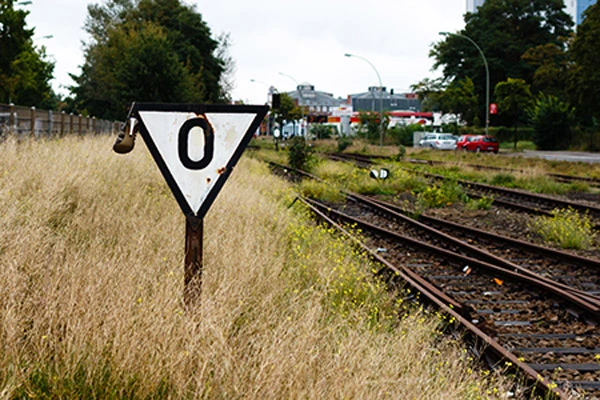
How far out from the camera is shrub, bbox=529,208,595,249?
456 inches

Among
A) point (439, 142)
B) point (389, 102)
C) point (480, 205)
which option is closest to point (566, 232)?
point (480, 205)

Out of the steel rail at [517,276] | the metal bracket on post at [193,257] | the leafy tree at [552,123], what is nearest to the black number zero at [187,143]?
the metal bracket on post at [193,257]

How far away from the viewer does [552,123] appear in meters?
55.1

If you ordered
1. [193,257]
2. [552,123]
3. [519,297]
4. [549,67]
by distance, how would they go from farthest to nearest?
1. [549,67]
2. [552,123]
3. [519,297]
4. [193,257]

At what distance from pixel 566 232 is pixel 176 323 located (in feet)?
29.9

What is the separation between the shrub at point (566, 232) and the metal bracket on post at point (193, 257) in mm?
8684

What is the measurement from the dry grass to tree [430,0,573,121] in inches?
2895

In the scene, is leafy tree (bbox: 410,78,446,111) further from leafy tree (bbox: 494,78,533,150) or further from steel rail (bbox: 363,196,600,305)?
steel rail (bbox: 363,196,600,305)

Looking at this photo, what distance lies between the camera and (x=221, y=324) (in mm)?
4516

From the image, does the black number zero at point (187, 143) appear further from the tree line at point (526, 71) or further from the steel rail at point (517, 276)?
the tree line at point (526, 71)

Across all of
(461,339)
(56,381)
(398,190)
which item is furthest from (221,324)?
(398,190)

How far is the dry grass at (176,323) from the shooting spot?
356 cm

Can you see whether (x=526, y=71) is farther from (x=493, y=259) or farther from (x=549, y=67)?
(x=493, y=259)

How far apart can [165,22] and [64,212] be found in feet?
211
